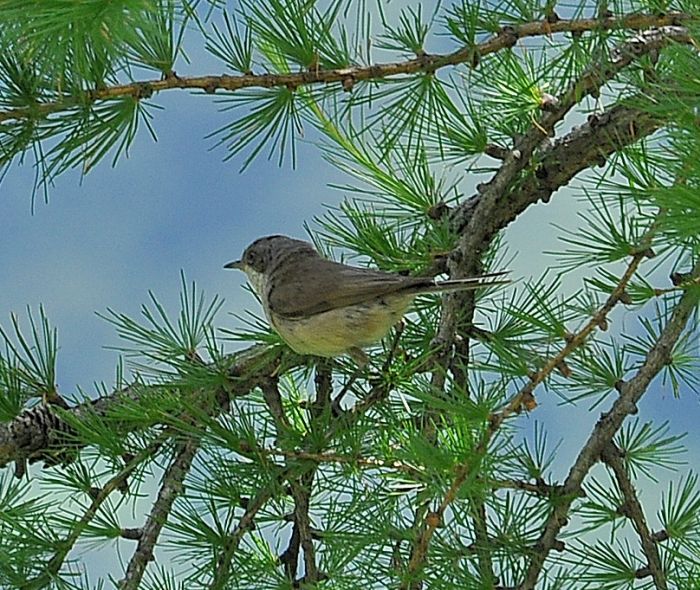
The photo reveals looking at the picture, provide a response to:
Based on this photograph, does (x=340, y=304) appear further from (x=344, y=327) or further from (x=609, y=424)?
(x=609, y=424)

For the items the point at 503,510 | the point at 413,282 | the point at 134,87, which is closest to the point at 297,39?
the point at 134,87

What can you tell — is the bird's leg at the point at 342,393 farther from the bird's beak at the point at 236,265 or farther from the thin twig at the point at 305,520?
the bird's beak at the point at 236,265

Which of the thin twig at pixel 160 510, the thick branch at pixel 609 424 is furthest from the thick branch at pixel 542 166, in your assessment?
the thin twig at pixel 160 510

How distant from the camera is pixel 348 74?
1.34m

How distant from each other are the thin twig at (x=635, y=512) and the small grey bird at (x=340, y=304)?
23cm

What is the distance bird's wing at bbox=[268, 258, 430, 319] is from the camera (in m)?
1.48

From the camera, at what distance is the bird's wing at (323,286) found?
1479 millimetres

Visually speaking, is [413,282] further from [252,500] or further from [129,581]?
[129,581]

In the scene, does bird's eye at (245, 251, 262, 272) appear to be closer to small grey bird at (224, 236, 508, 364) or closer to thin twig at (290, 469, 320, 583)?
small grey bird at (224, 236, 508, 364)

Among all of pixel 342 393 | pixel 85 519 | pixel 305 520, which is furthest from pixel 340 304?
pixel 85 519

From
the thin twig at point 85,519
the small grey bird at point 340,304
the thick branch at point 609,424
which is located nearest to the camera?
the thick branch at point 609,424

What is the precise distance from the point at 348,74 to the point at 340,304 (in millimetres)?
317

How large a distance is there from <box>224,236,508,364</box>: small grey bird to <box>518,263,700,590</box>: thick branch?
0.62 feet

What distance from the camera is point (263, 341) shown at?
5.13 ft
